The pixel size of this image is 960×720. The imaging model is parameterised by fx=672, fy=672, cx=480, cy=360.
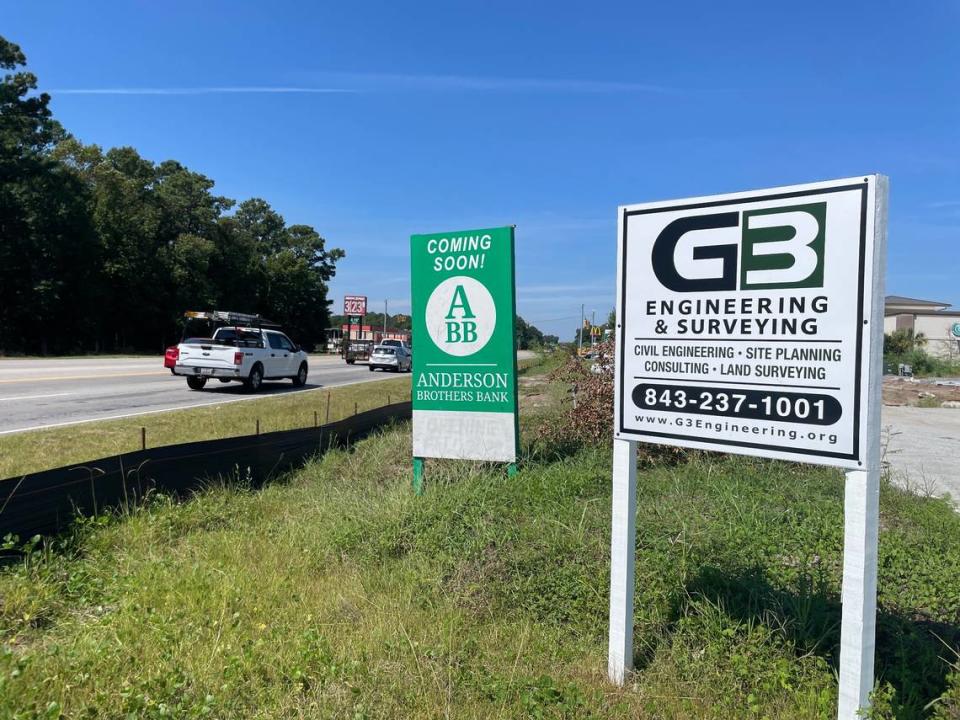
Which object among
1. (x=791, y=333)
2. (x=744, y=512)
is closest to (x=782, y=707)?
(x=791, y=333)

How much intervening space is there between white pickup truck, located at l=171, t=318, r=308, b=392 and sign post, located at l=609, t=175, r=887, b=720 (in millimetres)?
16310

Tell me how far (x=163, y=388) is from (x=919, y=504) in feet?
56.8

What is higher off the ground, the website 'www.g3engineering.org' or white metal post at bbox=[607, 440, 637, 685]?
the website 'www.g3engineering.org'

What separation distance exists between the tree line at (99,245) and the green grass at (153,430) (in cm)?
2914

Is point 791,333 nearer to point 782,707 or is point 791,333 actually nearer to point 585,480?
point 782,707

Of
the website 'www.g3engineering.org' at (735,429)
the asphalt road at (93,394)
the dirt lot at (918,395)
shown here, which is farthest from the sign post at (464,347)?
the dirt lot at (918,395)

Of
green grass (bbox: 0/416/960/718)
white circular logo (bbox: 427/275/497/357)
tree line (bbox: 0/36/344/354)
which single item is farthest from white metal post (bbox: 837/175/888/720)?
tree line (bbox: 0/36/344/354)

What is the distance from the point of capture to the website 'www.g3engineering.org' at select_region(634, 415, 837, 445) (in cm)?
270

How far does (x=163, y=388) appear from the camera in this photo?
18.0 metres

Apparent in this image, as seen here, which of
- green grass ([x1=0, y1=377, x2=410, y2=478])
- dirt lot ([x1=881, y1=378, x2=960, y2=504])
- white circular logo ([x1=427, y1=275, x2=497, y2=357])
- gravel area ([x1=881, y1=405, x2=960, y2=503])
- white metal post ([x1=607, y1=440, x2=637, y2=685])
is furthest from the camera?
green grass ([x1=0, y1=377, x2=410, y2=478])

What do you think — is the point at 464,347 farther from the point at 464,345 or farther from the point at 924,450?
the point at 924,450

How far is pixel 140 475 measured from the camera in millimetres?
5488

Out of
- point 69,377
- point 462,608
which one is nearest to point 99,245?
point 69,377

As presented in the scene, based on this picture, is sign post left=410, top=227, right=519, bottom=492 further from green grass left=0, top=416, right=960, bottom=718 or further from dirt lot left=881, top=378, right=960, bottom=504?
dirt lot left=881, top=378, right=960, bottom=504
